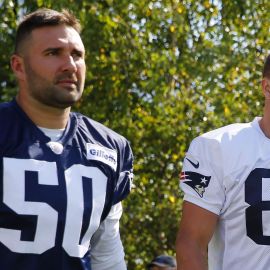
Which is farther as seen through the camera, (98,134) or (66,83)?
(98,134)

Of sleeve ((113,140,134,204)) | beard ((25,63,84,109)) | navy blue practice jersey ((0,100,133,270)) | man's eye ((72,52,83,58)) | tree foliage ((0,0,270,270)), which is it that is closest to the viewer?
navy blue practice jersey ((0,100,133,270))

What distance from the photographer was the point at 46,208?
14.3ft

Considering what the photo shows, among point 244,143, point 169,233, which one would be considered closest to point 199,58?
point 169,233

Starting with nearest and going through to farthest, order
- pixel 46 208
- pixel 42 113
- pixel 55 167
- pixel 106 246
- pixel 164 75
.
Result: pixel 46 208
pixel 55 167
pixel 42 113
pixel 106 246
pixel 164 75

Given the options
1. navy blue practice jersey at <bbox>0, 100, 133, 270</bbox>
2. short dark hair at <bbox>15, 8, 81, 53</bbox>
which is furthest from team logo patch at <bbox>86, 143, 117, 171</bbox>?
short dark hair at <bbox>15, 8, 81, 53</bbox>

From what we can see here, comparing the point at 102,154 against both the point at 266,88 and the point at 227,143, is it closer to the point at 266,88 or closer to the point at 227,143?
the point at 227,143

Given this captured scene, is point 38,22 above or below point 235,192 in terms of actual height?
above

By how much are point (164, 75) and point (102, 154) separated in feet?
18.6

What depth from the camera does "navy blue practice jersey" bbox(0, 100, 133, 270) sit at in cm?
432

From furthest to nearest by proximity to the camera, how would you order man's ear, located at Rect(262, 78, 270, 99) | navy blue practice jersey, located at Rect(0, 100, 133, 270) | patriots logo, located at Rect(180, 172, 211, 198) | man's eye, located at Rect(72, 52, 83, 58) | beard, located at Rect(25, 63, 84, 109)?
1. man's ear, located at Rect(262, 78, 270, 99)
2. patriots logo, located at Rect(180, 172, 211, 198)
3. man's eye, located at Rect(72, 52, 83, 58)
4. beard, located at Rect(25, 63, 84, 109)
5. navy blue practice jersey, located at Rect(0, 100, 133, 270)

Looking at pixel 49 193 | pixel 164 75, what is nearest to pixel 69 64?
pixel 49 193

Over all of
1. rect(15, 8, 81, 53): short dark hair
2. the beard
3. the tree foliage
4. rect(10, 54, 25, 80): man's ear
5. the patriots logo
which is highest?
rect(15, 8, 81, 53): short dark hair

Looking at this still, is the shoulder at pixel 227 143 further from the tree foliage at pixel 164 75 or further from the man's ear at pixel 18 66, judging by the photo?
the tree foliage at pixel 164 75

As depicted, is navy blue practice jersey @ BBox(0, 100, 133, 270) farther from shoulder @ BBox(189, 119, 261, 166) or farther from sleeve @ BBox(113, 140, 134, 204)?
shoulder @ BBox(189, 119, 261, 166)
